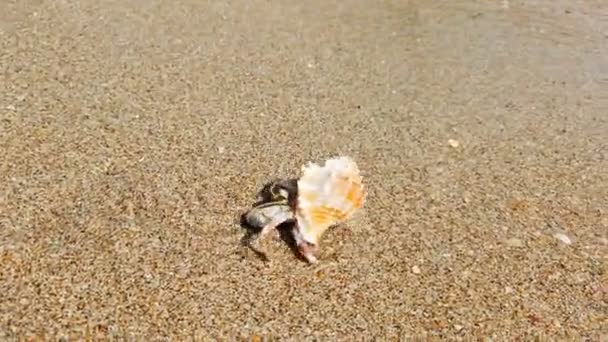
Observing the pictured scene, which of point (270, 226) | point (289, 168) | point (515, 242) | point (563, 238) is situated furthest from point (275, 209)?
point (563, 238)

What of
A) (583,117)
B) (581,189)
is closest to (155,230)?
(581,189)

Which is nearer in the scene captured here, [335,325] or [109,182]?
[335,325]

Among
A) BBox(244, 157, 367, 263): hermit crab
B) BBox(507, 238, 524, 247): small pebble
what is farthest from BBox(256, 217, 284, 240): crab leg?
BBox(507, 238, 524, 247): small pebble

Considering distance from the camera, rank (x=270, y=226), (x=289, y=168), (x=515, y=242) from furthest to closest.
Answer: (x=289, y=168)
(x=515, y=242)
(x=270, y=226)

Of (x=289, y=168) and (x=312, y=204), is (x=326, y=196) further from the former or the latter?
(x=289, y=168)

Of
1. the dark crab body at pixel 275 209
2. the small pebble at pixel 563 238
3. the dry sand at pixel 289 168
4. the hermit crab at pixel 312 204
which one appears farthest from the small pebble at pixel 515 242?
the dark crab body at pixel 275 209

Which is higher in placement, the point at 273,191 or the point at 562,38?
the point at 273,191

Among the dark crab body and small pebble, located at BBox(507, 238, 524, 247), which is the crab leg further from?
small pebble, located at BBox(507, 238, 524, 247)

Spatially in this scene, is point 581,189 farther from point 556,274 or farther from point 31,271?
point 31,271
